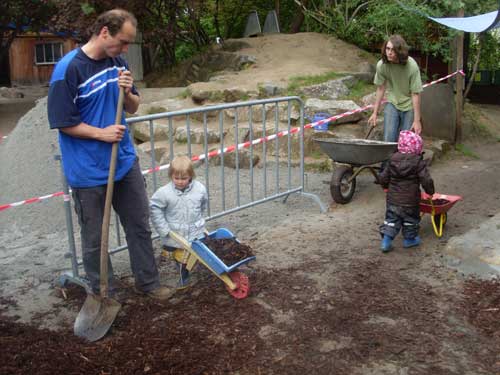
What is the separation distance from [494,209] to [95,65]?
4.39 meters

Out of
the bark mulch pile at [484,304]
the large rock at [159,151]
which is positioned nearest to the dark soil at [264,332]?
the bark mulch pile at [484,304]

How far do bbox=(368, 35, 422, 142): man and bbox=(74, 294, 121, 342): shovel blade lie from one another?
13.0 feet

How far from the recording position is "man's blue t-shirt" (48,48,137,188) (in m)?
3.56

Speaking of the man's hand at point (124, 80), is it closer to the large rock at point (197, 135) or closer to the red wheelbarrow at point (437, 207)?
the red wheelbarrow at point (437, 207)

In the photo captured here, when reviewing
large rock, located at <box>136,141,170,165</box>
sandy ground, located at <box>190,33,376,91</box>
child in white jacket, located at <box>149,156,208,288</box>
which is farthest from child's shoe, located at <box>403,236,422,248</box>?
sandy ground, located at <box>190,33,376,91</box>

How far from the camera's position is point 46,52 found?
22953 mm

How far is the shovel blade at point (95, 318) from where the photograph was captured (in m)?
3.63

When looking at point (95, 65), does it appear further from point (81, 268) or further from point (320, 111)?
point (320, 111)

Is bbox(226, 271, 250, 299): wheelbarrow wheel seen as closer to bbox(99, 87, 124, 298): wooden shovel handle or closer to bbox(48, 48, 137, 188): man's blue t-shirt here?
bbox(99, 87, 124, 298): wooden shovel handle

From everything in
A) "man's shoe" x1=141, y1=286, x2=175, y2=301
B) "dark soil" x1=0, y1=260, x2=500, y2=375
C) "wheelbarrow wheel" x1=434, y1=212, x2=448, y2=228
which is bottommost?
"dark soil" x1=0, y1=260, x2=500, y2=375

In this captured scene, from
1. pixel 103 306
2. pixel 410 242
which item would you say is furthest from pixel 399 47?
pixel 103 306

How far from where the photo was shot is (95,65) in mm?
3678

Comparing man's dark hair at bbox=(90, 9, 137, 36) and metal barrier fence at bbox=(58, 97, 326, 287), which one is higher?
man's dark hair at bbox=(90, 9, 137, 36)

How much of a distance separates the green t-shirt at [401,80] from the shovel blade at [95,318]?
4189 mm
